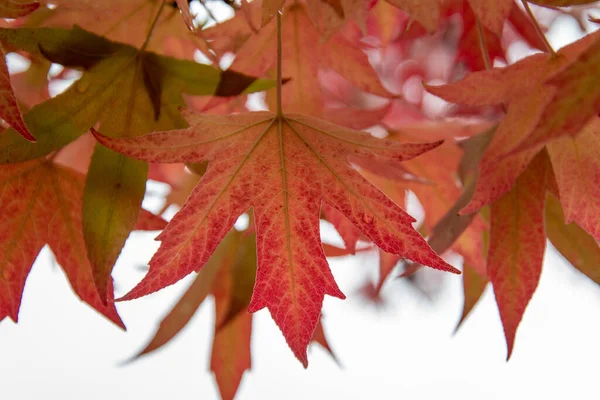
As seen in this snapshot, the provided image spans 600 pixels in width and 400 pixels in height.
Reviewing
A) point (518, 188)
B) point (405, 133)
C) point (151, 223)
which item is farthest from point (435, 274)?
point (151, 223)

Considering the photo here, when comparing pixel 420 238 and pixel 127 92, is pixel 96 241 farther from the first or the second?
pixel 420 238

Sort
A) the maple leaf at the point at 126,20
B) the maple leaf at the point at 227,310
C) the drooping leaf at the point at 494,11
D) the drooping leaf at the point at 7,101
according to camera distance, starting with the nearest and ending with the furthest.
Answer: the drooping leaf at the point at 7,101 < the drooping leaf at the point at 494,11 < the maple leaf at the point at 126,20 < the maple leaf at the point at 227,310

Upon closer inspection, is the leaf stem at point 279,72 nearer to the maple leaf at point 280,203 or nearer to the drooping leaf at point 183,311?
the maple leaf at point 280,203

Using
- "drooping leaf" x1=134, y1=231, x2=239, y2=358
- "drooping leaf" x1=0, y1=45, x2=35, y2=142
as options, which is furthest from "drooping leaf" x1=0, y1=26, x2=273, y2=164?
"drooping leaf" x1=134, y1=231, x2=239, y2=358

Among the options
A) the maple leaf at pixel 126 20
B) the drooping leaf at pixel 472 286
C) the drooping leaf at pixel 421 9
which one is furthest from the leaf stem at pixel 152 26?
the drooping leaf at pixel 472 286

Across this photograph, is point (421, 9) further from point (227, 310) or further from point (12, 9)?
point (227, 310)

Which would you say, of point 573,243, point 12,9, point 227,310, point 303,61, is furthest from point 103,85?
point 573,243

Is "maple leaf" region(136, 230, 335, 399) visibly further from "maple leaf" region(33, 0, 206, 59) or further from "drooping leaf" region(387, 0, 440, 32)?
"drooping leaf" region(387, 0, 440, 32)
